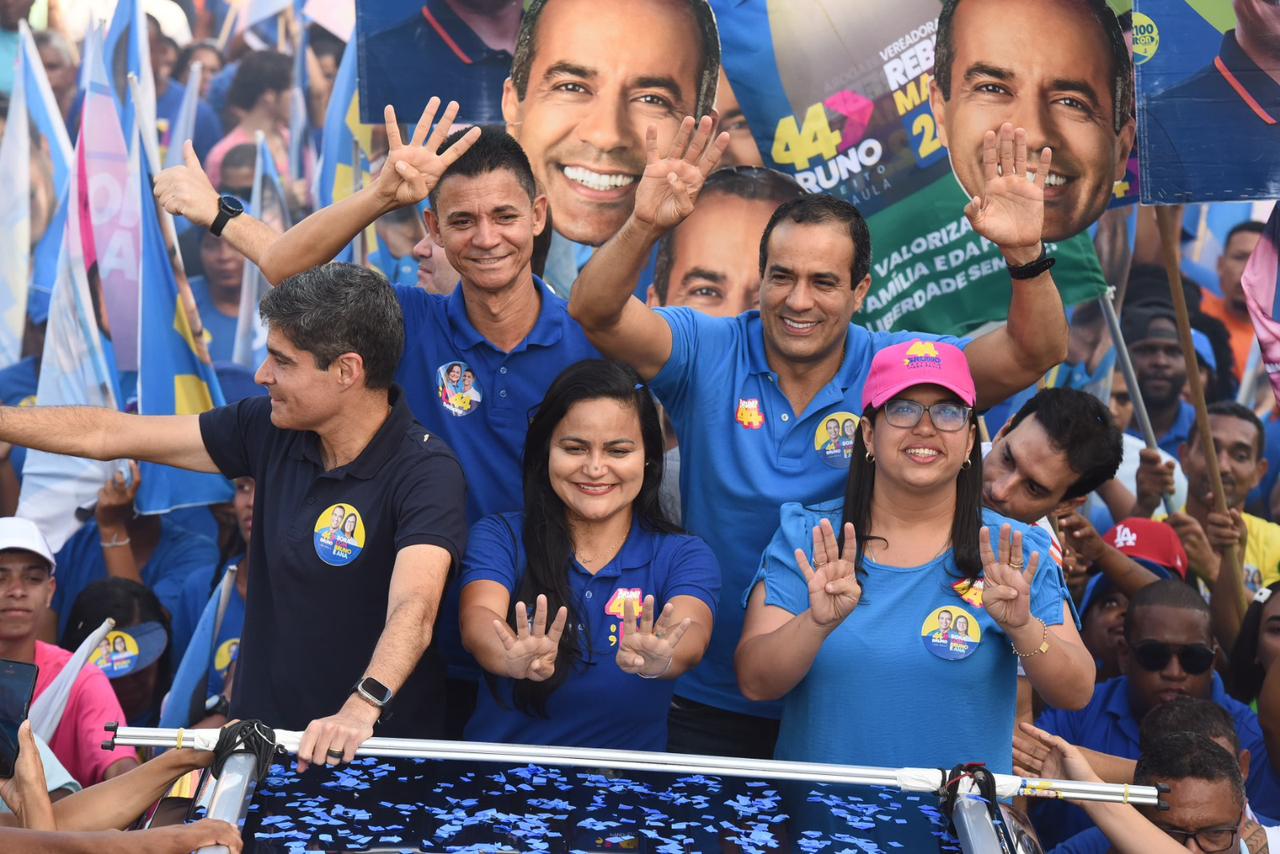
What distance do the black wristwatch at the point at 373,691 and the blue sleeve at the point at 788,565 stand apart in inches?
31.8

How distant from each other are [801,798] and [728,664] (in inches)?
35.6

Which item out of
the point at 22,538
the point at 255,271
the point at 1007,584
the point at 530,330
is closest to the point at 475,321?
the point at 530,330

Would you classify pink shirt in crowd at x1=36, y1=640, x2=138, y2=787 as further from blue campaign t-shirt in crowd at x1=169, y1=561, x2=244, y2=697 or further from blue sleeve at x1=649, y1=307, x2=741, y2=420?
blue sleeve at x1=649, y1=307, x2=741, y2=420

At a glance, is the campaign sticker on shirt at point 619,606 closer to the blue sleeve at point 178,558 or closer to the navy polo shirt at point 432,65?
the navy polo shirt at point 432,65

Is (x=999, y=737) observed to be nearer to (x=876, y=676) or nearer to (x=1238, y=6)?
(x=876, y=676)

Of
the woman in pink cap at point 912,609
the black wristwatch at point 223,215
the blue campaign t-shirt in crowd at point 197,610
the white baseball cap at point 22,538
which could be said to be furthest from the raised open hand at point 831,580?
the blue campaign t-shirt in crowd at point 197,610

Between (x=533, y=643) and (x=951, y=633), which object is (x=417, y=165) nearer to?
(x=533, y=643)

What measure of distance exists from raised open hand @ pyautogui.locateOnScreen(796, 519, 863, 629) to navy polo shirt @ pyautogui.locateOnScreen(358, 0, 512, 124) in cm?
259

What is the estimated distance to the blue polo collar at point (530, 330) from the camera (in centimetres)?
355

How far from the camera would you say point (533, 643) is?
2809 mm

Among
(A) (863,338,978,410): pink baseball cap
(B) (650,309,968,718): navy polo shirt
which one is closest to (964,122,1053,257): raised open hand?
(B) (650,309,968,718): navy polo shirt

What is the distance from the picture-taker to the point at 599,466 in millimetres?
3180

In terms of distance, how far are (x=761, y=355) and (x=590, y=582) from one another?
735 mm

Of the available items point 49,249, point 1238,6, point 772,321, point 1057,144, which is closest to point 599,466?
point 772,321
